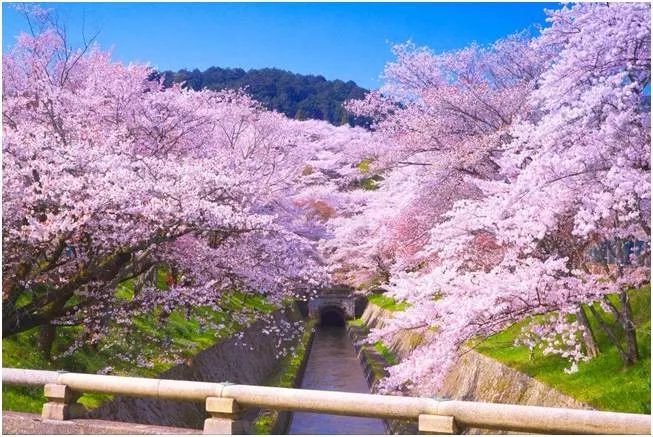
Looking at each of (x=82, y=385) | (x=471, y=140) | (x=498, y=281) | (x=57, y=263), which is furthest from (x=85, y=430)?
(x=471, y=140)

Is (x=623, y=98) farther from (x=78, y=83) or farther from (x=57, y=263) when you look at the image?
(x=78, y=83)

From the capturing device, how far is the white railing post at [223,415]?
22.3 ft

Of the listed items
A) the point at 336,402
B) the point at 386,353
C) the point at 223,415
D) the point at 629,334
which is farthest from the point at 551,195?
the point at 386,353

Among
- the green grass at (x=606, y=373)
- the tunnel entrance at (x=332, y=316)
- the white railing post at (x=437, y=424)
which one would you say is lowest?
the white railing post at (x=437, y=424)

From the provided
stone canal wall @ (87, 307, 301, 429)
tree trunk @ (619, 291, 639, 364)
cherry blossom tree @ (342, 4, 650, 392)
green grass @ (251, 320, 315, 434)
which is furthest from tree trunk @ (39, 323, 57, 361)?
tree trunk @ (619, 291, 639, 364)

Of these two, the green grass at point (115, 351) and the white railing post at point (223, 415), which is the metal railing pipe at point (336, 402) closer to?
the white railing post at point (223, 415)

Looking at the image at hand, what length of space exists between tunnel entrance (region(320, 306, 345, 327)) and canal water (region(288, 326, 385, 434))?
688cm

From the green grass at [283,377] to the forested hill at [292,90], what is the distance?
69.0 meters

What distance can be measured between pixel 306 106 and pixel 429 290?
4136 inches

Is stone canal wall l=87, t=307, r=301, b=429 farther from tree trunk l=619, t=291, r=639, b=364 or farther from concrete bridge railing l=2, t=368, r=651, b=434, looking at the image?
tree trunk l=619, t=291, r=639, b=364

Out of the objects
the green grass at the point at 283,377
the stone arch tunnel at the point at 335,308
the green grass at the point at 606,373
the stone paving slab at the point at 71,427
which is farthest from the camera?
the stone arch tunnel at the point at 335,308

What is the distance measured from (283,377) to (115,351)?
1111 centimetres

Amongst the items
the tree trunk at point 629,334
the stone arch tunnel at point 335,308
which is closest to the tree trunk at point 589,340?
the tree trunk at point 629,334

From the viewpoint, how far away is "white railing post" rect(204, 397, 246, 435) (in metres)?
6.79
